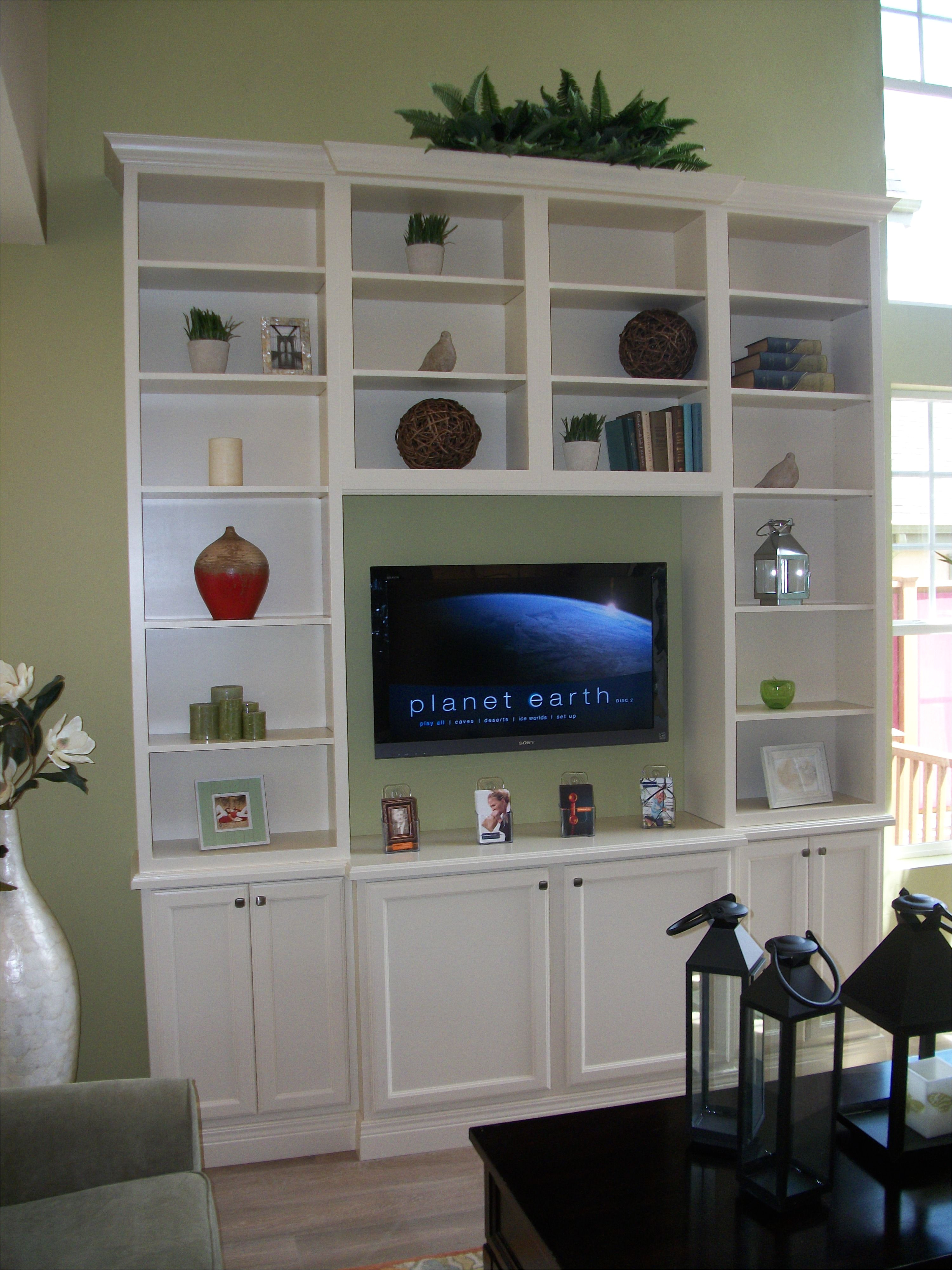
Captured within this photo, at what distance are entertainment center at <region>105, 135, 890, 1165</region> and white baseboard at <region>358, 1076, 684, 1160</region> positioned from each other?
0.03ft

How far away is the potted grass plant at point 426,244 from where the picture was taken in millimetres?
2846

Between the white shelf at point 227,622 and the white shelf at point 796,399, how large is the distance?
155 centimetres

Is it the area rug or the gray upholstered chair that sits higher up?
the gray upholstered chair

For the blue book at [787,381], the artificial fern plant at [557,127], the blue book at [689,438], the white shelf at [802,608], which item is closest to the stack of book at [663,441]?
Result: the blue book at [689,438]

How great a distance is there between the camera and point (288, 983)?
8.91ft

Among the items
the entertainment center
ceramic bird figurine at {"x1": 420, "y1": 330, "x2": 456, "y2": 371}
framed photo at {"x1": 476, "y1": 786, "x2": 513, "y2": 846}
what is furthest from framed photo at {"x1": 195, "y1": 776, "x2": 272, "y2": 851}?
ceramic bird figurine at {"x1": 420, "y1": 330, "x2": 456, "y2": 371}

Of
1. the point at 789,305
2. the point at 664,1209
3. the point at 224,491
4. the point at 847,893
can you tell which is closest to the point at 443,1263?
the point at 664,1209

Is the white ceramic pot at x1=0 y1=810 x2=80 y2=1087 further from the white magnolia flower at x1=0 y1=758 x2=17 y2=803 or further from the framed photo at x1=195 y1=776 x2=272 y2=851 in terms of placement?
the framed photo at x1=195 y1=776 x2=272 y2=851

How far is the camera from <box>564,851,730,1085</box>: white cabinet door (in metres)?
2.88

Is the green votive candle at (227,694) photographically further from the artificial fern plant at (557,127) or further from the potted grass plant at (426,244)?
the artificial fern plant at (557,127)

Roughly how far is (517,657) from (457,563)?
38cm

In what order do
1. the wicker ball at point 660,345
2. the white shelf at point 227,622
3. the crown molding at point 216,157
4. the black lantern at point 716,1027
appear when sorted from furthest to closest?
the wicker ball at point 660,345
the white shelf at point 227,622
the crown molding at point 216,157
the black lantern at point 716,1027

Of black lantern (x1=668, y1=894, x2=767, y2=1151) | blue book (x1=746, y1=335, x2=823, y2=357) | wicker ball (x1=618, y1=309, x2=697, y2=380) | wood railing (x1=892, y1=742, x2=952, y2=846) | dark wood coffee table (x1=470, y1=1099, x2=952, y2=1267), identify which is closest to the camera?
dark wood coffee table (x1=470, y1=1099, x2=952, y2=1267)

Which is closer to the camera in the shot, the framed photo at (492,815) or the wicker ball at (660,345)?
the framed photo at (492,815)
